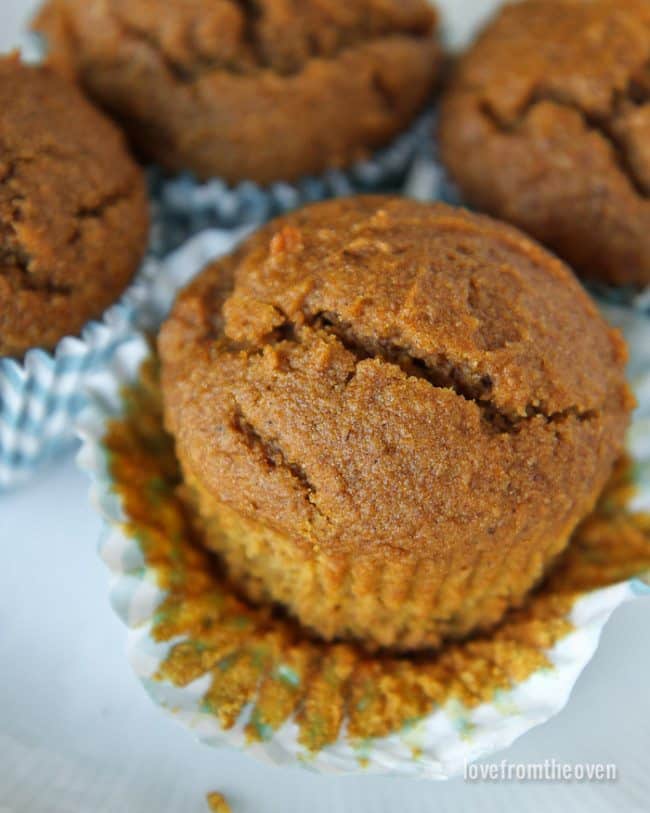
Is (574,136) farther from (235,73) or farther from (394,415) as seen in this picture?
Answer: (394,415)

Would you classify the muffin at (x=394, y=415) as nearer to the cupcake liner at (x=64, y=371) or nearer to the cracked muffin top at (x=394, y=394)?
the cracked muffin top at (x=394, y=394)

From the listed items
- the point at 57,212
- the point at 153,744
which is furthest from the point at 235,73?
the point at 153,744

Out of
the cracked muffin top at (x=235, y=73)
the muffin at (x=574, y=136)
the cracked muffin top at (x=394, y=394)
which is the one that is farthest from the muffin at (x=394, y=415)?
the cracked muffin top at (x=235, y=73)

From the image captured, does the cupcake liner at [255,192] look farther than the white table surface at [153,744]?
Yes

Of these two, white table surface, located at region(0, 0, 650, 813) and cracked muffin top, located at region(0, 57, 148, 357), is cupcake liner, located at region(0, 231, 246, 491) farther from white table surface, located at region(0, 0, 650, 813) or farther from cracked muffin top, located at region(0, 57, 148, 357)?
white table surface, located at region(0, 0, 650, 813)

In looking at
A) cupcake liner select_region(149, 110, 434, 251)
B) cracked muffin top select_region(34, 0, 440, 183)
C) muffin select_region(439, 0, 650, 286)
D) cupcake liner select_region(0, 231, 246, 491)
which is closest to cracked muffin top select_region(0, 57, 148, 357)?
cupcake liner select_region(0, 231, 246, 491)
